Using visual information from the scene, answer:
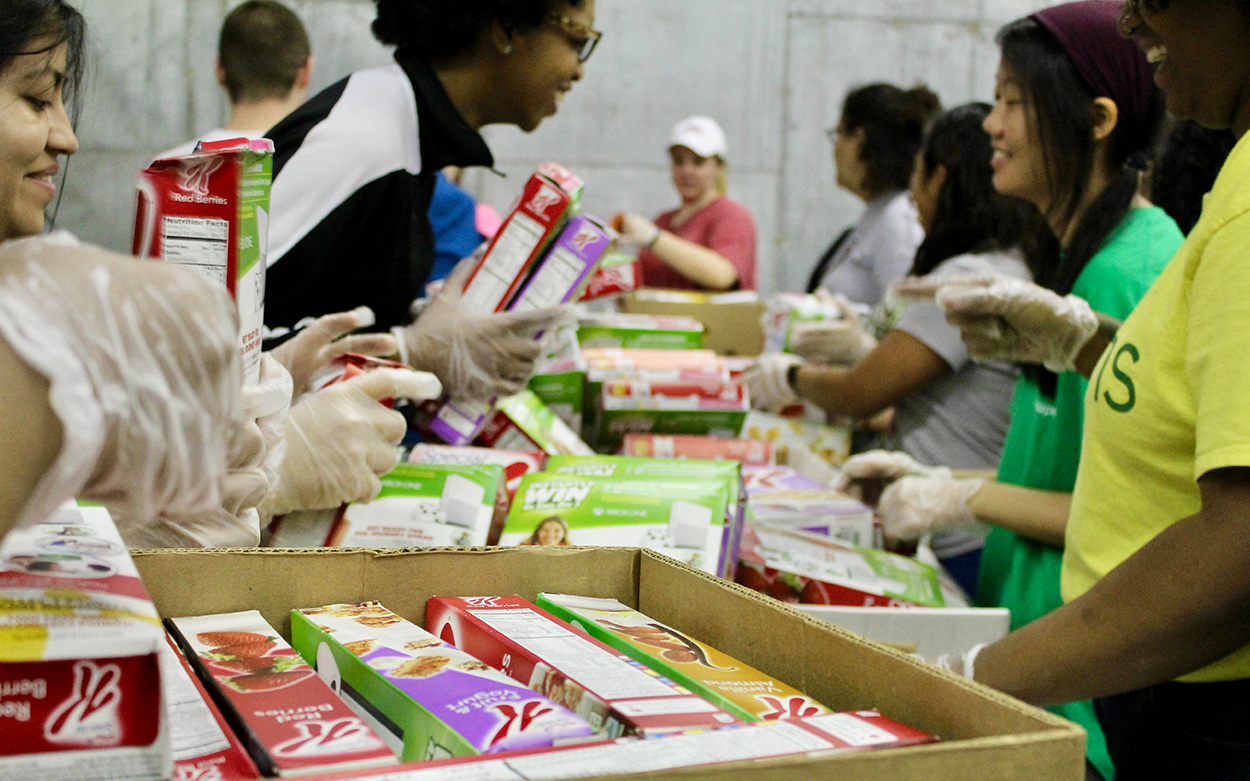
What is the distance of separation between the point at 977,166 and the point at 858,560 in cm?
158

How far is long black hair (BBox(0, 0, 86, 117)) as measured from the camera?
1029mm

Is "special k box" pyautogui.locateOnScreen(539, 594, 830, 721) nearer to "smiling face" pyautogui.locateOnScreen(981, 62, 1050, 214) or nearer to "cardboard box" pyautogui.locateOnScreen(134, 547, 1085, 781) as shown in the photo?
"cardboard box" pyautogui.locateOnScreen(134, 547, 1085, 781)

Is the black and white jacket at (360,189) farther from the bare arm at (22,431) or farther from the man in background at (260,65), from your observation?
the man in background at (260,65)

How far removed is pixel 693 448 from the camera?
2512mm

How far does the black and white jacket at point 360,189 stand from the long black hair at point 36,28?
2.05ft

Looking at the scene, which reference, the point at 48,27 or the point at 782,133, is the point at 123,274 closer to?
the point at 48,27

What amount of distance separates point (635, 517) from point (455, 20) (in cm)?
123

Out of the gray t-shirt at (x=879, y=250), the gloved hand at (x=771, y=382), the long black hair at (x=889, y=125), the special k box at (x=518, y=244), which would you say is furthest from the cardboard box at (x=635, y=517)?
the long black hair at (x=889, y=125)

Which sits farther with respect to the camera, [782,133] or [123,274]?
[782,133]

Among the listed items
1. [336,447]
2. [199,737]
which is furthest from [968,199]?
[199,737]

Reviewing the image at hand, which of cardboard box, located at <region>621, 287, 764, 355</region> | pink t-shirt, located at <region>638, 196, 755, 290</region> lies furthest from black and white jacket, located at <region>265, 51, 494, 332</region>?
pink t-shirt, located at <region>638, 196, 755, 290</region>

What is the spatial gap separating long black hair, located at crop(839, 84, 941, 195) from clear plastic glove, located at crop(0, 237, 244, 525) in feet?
13.1

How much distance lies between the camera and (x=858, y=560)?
1947 mm

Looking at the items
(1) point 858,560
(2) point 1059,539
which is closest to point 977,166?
(2) point 1059,539
